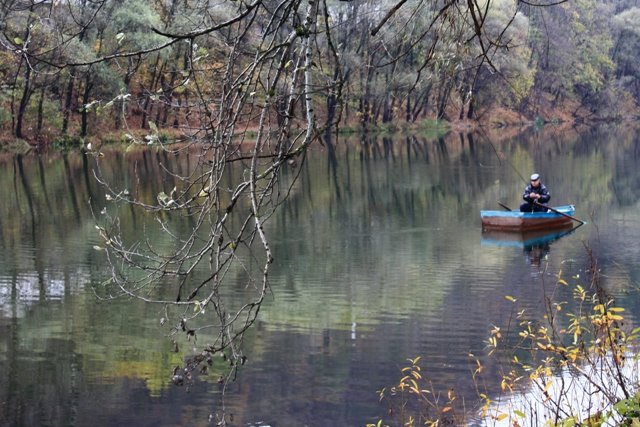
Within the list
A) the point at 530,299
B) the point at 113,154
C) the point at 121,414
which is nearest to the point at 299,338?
the point at 121,414

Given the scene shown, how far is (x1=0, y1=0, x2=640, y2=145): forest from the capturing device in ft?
12.8

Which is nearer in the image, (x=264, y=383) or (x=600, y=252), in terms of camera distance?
(x=264, y=383)

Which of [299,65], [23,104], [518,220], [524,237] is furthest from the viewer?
[23,104]

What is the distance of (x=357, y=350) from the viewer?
37.8ft

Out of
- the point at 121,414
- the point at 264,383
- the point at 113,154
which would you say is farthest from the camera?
the point at 113,154

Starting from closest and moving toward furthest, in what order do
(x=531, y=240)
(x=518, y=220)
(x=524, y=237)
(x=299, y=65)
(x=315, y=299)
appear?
(x=299, y=65) → (x=315, y=299) → (x=531, y=240) → (x=524, y=237) → (x=518, y=220)

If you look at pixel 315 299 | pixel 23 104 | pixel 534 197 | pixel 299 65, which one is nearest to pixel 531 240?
pixel 534 197

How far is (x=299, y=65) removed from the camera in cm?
391

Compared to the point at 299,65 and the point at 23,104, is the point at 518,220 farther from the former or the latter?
the point at 23,104

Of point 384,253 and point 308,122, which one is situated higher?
point 308,122

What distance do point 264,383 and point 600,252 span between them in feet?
34.5

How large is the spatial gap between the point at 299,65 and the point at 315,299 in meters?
10.7

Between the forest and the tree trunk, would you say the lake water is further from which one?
the tree trunk

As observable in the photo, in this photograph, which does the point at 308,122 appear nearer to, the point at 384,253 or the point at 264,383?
the point at 264,383
